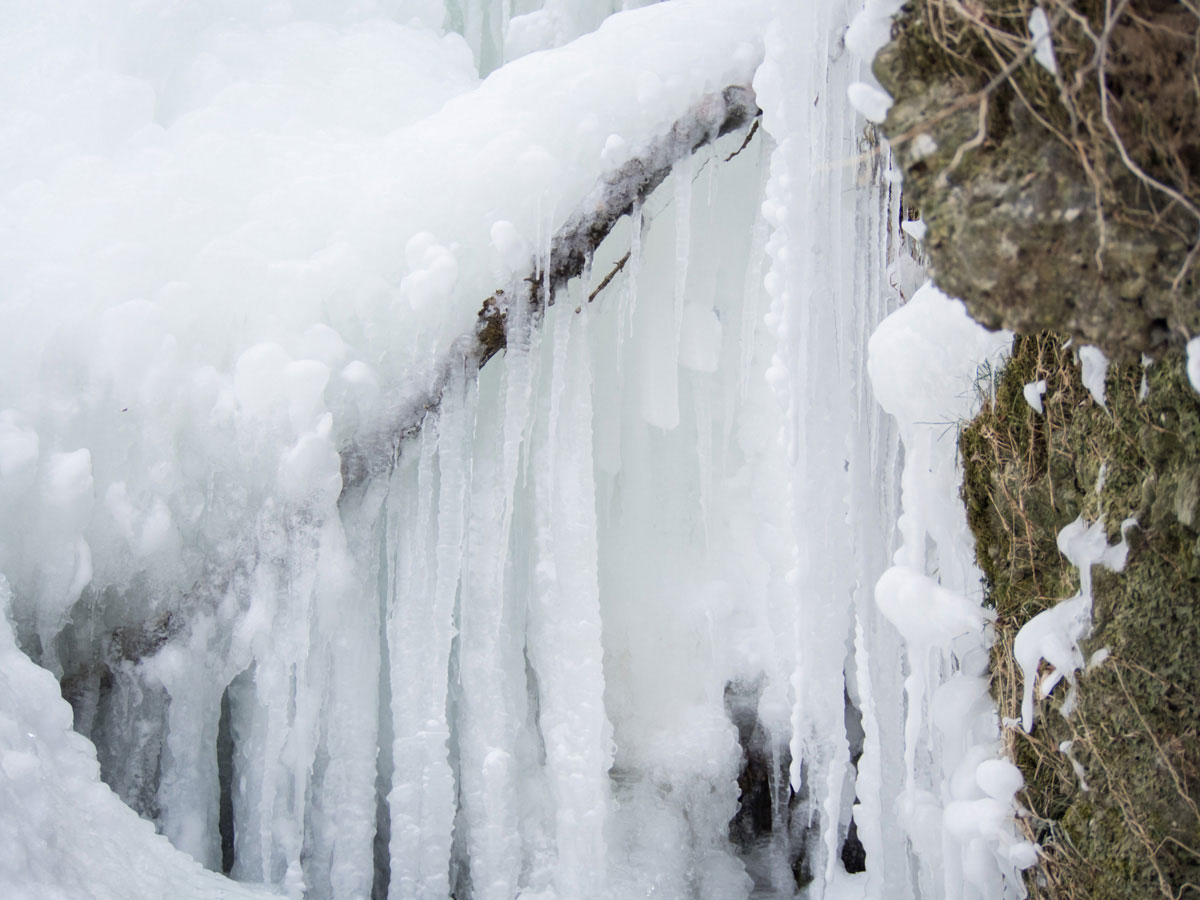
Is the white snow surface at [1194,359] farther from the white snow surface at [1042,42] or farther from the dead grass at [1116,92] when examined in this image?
the white snow surface at [1042,42]

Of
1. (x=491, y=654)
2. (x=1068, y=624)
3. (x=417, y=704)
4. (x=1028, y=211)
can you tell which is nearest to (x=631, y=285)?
(x=491, y=654)

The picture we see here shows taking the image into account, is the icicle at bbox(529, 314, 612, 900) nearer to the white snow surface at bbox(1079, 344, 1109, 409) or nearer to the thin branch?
the thin branch

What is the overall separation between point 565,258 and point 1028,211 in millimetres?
1769

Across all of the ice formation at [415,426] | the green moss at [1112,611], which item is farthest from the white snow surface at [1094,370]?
the ice formation at [415,426]

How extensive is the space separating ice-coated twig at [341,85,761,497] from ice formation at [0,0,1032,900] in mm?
13

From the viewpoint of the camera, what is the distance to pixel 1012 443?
2344 mm

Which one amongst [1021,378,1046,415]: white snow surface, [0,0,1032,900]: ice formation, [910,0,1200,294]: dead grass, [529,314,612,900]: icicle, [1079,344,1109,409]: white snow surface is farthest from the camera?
[529,314,612,900]: icicle

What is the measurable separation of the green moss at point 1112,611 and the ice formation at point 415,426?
223mm

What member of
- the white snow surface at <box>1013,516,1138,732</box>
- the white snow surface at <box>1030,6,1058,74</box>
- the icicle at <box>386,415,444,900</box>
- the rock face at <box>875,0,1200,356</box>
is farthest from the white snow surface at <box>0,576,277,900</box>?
the white snow surface at <box>1030,6,1058,74</box>

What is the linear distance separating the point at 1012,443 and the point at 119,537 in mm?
2538

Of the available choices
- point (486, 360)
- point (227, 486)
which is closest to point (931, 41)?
point (486, 360)

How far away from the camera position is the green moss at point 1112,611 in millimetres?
1847

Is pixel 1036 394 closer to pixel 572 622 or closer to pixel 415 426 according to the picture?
pixel 572 622

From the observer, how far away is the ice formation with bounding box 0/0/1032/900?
2.73 m
